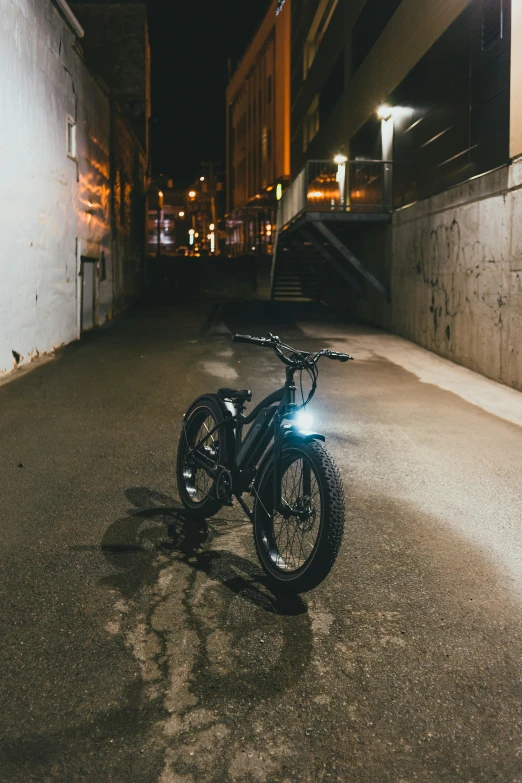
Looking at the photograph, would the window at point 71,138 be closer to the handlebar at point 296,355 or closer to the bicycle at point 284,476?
the bicycle at point 284,476

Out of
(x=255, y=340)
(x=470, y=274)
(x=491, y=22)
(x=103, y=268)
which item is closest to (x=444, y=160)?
(x=491, y=22)

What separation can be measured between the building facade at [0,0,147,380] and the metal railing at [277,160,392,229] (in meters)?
5.97

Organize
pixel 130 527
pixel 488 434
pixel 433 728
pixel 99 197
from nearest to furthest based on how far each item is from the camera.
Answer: pixel 433 728, pixel 130 527, pixel 488 434, pixel 99 197

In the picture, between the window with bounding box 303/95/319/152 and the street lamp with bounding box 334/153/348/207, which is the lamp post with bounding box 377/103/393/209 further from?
the window with bounding box 303/95/319/152

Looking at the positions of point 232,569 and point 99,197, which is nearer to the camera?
point 232,569

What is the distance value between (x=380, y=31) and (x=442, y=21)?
6.74 metres

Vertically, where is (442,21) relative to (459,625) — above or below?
above

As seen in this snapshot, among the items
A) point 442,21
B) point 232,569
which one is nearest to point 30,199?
point 442,21

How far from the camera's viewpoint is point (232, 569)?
14.5ft

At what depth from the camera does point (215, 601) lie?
3961mm

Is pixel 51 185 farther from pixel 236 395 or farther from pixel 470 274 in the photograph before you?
pixel 236 395

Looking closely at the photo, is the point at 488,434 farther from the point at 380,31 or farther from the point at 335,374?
the point at 380,31

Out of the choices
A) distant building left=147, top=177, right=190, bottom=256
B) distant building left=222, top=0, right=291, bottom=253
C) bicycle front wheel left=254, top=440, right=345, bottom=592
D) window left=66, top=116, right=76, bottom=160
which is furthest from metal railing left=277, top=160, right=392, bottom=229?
distant building left=147, top=177, right=190, bottom=256

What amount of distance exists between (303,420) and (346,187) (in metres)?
17.8
